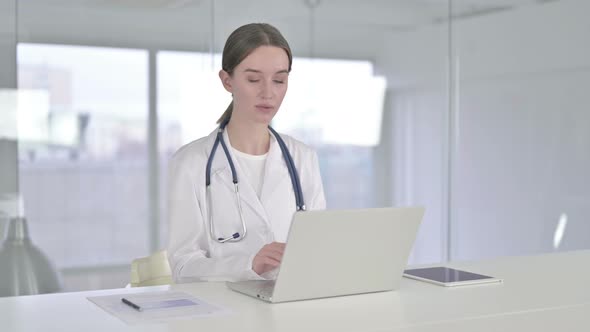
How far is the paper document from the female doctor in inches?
13.6

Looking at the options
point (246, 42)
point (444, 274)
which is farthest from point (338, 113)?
point (444, 274)

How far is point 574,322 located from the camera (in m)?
2.05

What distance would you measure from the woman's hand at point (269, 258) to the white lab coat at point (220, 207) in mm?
134

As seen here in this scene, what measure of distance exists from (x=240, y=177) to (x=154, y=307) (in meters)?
0.80

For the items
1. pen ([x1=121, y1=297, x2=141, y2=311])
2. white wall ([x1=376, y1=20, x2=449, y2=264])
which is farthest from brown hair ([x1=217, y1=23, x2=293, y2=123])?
white wall ([x1=376, y1=20, x2=449, y2=264])

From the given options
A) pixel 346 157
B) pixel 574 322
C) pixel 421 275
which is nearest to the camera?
pixel 574 322

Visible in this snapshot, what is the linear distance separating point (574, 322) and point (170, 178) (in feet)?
4.05

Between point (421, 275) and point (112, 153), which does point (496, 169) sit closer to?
point (112, 153)

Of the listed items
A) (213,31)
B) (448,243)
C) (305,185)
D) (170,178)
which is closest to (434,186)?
(448,243)

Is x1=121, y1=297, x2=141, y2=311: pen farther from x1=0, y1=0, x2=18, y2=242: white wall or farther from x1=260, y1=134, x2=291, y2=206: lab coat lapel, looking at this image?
x1=0, y1=0, x2=18, y2=242: white wall

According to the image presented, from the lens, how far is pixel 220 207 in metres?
2.62

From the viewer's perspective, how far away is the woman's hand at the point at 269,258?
2160mm

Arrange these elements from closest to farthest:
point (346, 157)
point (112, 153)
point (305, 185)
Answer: point (305, 185) < point (112, 153) < point (346, 157)

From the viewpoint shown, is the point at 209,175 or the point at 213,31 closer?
the point at 209,175
